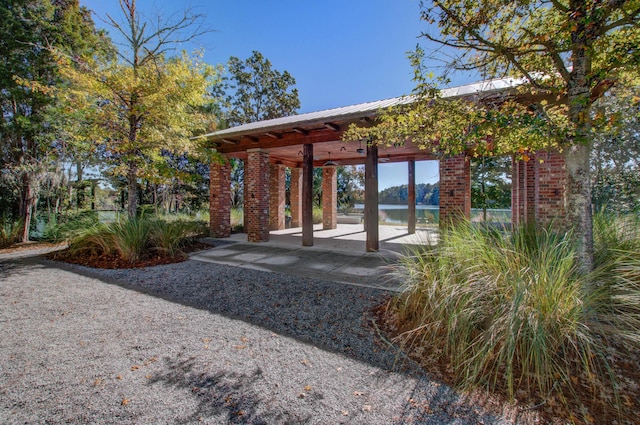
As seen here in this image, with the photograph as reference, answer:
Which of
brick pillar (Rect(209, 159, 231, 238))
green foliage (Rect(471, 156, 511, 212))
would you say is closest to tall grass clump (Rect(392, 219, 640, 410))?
brick pillar (Rect(209, 159, 231, 238))

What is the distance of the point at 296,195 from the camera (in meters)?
13.6

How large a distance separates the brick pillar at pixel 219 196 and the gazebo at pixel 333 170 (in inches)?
1.3

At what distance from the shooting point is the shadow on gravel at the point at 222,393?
1839mm

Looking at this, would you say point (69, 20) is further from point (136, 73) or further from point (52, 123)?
point (136, 73)

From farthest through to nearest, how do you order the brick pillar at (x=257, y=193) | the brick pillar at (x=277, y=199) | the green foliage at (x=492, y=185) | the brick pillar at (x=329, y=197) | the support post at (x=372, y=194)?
the green foliage at (x=492, y=185) → the brick pillar at (x=329, y=197) → the brick pillar at (x=277, y=199) → the brick pillar at (x=257, y=193) → the support post at (x=372, y=194)

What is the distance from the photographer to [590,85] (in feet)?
9.10

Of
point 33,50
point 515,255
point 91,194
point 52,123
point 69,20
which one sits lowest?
point 515,255

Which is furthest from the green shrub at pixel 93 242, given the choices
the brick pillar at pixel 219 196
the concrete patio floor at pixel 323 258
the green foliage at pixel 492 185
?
the green foliage at pixel 492 185

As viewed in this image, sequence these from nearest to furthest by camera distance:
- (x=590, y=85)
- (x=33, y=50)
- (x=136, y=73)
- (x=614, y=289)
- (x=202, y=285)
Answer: (x=614, y=289)
(x=590, y=85)
(x=202, y=285)
(x=136, y=73)
(x=33, y=50)

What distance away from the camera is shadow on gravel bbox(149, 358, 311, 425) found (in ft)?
6.03

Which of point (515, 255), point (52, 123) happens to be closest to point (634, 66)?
point (515, 255)

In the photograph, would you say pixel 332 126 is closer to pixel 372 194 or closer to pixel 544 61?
pixel 372 194

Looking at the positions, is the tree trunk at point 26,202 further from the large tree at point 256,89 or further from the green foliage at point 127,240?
the large tree at point 256,89

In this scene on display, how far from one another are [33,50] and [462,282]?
13664mm
